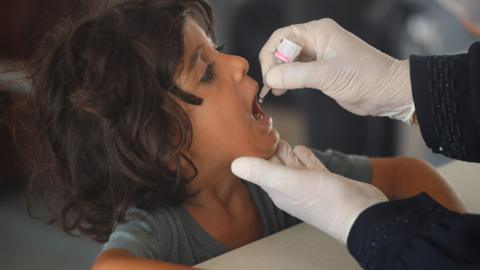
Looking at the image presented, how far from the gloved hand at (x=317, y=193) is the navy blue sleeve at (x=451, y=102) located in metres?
0.18

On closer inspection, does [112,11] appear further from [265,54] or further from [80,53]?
[265,54]

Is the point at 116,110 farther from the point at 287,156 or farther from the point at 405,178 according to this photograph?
the point at 405,178

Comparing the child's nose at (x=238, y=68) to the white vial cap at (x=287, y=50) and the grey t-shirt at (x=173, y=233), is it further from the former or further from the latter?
the grey t-shirt at (x=173, y=233)

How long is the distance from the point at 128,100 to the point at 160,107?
0.06 metres

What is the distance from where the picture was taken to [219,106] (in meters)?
1.11

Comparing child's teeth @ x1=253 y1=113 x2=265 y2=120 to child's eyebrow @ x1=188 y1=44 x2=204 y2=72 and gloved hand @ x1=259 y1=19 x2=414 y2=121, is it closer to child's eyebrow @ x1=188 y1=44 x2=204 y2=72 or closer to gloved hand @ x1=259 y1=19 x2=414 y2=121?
gloved hand @ x1=259 y1=19 x2=414 y2=121

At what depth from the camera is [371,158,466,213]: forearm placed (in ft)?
4.23

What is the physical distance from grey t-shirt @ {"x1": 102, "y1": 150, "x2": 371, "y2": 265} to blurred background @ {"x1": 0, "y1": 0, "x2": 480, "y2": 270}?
2.52 ft

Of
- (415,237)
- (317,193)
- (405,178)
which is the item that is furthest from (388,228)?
(405,178)

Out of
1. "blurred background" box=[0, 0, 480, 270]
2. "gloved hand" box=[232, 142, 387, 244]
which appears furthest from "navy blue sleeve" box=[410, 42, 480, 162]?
"blurred background" box=[0, 0, 480, 270]

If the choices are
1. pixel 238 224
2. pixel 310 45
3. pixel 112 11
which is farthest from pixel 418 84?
pixel 112 11

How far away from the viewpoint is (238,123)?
3.71 ft

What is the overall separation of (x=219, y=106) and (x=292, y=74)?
0.15 meters

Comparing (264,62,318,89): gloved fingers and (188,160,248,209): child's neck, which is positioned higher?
(264,62,318,89): gloved fingers
